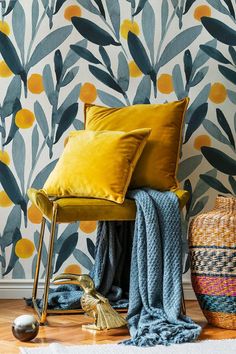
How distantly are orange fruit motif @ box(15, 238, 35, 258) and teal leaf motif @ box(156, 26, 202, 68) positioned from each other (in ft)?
3.80

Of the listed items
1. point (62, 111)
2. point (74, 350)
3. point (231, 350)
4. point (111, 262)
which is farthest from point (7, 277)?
point (231, 350)

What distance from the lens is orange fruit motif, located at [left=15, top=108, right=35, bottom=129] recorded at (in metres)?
3.99

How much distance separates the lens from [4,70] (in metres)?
3.97

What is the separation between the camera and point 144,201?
11.1 ft

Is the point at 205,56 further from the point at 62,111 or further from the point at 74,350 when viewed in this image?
the point at 74,350

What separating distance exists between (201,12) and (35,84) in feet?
3.15

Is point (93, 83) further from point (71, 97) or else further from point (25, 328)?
point (25, 328)

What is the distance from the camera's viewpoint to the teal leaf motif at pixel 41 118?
4.00 meters

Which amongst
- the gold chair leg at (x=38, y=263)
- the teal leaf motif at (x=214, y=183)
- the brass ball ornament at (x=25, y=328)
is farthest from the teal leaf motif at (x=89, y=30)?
the brass ball ornament at (x=25, y=328)

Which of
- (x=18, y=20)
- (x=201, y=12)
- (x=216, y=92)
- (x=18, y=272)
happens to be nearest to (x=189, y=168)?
(x=216, y=92)

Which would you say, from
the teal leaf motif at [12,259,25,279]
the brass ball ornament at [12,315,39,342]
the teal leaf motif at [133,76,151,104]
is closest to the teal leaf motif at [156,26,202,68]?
the teal leaf motif at [133,76,151,104]

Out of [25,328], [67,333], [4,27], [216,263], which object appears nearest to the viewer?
[25,328]

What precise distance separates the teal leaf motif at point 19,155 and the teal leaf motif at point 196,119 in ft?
2.84

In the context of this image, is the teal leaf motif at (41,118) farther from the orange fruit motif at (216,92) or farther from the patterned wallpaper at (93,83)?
the orange fruit motif at (216,92)
